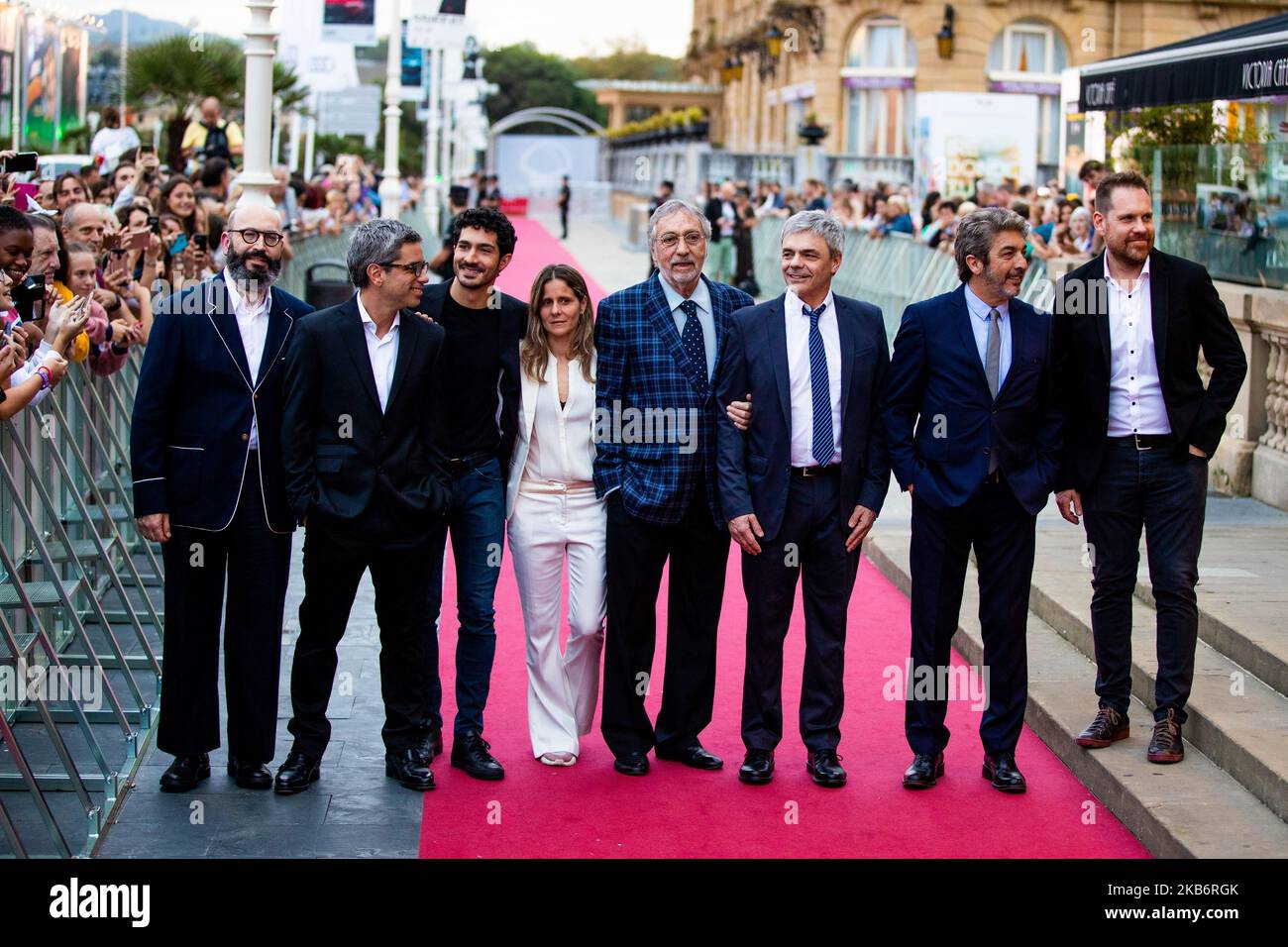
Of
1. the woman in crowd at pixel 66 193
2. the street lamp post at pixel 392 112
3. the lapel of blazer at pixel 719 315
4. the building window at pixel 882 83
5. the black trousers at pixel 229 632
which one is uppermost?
the building window at pixel 882 83

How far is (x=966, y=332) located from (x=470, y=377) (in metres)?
1.91

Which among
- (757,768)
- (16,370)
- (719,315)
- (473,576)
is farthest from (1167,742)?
(16,370)

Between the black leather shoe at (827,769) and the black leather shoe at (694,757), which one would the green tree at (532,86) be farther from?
the black leather shoe at (827,769)

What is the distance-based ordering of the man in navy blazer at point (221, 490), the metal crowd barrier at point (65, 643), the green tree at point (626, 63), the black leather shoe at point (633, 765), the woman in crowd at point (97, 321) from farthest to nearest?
1. the green tree at point (626, 63)
2. the woman in crowd at point (97, 321)
3. the black leather shoe at point (633, 765)
4. the man in navy blazer at point (221, 490)
5. the metal crowd barrier at point (65, 643)

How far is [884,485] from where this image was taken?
6.84 meters

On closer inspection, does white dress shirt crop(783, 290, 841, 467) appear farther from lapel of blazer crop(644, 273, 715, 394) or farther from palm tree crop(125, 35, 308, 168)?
palm tree crop(125, 35, 308, 168)

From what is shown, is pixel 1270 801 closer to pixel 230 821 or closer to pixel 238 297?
pixel 230 821

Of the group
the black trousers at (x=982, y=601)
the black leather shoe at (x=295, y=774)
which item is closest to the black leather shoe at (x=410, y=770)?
the black leather shoe at (x=295, y=774)

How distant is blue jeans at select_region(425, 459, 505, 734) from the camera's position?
696 centimetres

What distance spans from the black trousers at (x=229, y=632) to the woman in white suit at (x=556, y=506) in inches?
38.6

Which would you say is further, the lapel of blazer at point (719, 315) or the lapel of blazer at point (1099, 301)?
the lapel of blazer at point (719, 315)

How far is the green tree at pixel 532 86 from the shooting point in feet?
456

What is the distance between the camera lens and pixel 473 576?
6.99 metres

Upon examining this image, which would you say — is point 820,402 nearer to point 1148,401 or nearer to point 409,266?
point 1148,401
